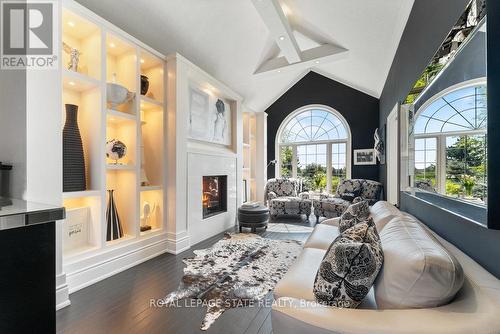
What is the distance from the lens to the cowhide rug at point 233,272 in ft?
6.28

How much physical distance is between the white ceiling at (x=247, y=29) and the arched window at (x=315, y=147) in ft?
5.02

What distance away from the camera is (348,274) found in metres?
1.03

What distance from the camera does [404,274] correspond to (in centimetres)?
90

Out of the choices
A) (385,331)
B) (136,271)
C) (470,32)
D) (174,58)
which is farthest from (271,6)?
(136,271)

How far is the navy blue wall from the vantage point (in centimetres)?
564

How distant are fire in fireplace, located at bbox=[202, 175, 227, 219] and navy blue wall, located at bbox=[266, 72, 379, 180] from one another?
2577 millimetres

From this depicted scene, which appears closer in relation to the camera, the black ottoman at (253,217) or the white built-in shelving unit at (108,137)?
the white built-in shelving unit at (108,137)

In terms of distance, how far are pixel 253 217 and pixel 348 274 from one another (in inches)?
115

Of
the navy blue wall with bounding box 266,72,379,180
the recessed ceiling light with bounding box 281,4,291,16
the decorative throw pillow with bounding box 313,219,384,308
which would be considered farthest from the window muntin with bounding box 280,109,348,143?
the decorative throw pillow with bounding box 313,219,384,308

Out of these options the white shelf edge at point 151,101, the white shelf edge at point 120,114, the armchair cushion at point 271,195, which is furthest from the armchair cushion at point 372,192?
the white shelf edge at point 120,114

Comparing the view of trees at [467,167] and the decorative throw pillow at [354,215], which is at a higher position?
the view of trees at [467,167]

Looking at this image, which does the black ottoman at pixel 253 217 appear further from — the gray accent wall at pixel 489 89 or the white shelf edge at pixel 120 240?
the gray accent wall at pixel 489 89

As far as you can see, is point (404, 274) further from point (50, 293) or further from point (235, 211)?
point (235, 211)

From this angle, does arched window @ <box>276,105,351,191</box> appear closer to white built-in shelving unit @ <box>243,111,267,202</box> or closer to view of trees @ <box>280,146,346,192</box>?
view of trees @ <box>280,146,346,192</box>
